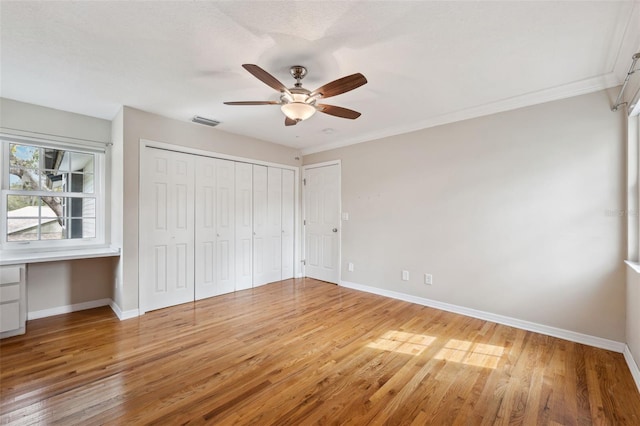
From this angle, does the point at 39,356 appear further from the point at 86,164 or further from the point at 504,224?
the point at 504,224

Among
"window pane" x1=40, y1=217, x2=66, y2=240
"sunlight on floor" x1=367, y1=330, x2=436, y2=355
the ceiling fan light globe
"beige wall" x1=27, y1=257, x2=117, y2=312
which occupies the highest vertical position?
the ceiling fan light globe

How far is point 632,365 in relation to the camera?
220 cm

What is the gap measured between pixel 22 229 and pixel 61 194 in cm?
55

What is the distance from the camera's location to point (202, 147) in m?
4.01

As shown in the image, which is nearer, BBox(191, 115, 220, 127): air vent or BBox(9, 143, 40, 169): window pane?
BBox(9, 143, 40, 169): window pane

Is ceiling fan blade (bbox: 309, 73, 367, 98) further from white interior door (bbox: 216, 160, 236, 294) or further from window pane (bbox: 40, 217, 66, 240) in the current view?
window pane (bbox: 40, 217, 66, 240)

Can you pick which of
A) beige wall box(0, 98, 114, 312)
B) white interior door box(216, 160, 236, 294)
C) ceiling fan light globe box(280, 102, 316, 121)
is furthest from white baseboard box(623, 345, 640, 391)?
beige wall box(0, 98, 114, 312)

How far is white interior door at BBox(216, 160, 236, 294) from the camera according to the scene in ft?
13.8

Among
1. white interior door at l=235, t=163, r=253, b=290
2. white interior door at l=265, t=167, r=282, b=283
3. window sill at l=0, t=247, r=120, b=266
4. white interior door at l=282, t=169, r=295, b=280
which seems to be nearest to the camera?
window sill at l=0, t=247, r=120, b=266

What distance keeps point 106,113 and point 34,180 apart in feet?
3.82

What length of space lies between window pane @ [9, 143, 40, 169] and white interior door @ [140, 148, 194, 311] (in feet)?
4.13

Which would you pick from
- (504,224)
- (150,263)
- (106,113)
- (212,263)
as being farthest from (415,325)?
(106,113)

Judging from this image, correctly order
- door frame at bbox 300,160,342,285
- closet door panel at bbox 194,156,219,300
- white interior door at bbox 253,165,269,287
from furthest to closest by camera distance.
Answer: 1. door frame at bbox 300,160,342,285
2. white interior door at bbox 253,165,269,287
3. closet door panel at bbox 194,156,219,300

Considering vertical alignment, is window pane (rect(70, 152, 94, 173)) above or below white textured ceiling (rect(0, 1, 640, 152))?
below
